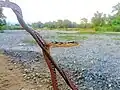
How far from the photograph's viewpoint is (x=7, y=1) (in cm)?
146

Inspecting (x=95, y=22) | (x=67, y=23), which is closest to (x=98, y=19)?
(x=95, y=22)

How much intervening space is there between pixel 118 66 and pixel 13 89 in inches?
142

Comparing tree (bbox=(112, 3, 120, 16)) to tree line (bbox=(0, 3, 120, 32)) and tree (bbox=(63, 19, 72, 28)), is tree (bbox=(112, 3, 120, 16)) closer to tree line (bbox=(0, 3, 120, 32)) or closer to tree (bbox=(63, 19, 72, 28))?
tree line (bbox=(0, 3, 120, 32))

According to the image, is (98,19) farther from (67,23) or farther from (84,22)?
(67,23)

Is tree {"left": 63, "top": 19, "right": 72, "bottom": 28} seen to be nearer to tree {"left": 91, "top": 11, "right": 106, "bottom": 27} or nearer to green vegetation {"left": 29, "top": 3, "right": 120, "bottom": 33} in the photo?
green vegetation {"left": 29, "top": 3, "right": 120, "bottom": 33}

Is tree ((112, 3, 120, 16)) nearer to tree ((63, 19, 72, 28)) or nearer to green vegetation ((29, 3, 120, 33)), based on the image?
green vegetation ((29, 3, 120, 33))

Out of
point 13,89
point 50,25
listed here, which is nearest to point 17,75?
point 13,89

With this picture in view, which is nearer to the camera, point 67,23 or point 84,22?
point 67,23

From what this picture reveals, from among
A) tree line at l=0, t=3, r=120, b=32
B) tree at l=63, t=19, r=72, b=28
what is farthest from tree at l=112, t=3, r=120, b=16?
tree at l=63, t=19, r=72, b=28

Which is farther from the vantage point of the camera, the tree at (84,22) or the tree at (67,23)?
the tree at (84,22)

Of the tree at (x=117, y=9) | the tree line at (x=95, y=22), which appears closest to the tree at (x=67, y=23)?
the tree line at (x=95, y=22)

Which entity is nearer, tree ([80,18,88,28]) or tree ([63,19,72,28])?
tree ([63,19,72,28])

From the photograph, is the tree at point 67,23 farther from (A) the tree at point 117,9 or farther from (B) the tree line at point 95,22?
(A) the tree at point 117,9

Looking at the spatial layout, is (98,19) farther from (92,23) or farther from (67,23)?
(67,23)
